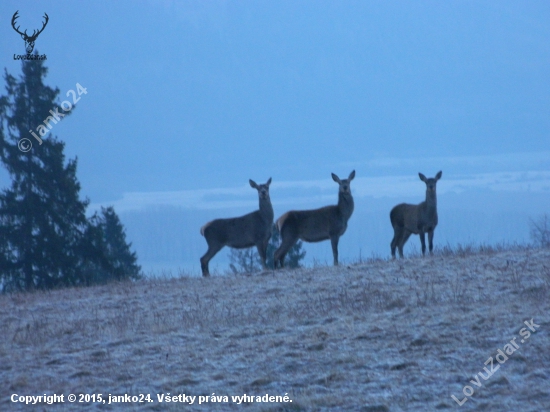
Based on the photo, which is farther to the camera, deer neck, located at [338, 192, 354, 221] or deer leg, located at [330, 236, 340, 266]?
deer neck, located at [338, 192, 354, 221]

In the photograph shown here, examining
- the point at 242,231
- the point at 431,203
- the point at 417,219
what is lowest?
the point at 417,219

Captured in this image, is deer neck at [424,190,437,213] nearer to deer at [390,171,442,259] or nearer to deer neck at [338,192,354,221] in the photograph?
deer at [390,171,442,259]

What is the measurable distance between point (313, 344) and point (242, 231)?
32.8ft

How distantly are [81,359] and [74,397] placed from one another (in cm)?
160

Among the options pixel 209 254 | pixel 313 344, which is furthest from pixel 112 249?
pixel 313 344

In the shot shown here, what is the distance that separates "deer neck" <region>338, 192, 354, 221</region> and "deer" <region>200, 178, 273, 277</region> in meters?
1.70

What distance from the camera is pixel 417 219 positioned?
66.2 ft

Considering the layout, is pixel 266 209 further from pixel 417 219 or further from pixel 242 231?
pixel 417 219

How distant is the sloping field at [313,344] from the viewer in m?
8.18

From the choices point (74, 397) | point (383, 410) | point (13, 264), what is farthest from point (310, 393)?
point (13, 264)

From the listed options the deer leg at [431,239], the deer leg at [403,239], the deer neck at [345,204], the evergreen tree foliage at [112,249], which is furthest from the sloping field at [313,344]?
the evergreen tree foliage at [112,249]

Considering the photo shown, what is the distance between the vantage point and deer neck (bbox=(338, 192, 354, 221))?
1995cm

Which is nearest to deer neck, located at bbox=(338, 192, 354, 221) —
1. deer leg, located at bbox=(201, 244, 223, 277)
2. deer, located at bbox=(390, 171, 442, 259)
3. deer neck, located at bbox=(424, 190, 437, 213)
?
deer, located at bbox=(390, 171, 442, 259)

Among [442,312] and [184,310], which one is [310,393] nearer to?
[442,312]
